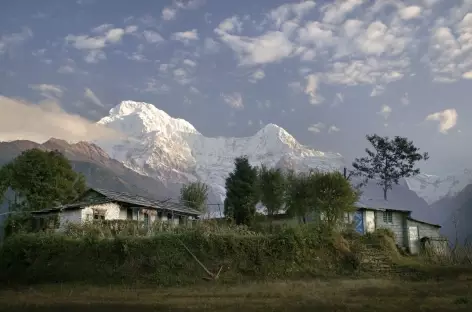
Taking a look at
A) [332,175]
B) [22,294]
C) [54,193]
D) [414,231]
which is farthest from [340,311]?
[54,193]

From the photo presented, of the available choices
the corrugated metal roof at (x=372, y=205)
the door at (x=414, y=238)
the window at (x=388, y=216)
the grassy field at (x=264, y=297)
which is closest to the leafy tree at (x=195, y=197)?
the corrugated metal roof at (x=372, y=205)

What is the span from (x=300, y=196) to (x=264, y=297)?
59.2 feet

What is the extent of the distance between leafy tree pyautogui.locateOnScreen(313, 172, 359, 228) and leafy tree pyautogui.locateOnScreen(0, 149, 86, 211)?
79.8 ft

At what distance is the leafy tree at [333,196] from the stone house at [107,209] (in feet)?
35.6

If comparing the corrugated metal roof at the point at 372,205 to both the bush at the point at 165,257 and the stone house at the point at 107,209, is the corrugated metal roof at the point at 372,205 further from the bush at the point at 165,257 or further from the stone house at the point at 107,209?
the stone house at the point at 107,209

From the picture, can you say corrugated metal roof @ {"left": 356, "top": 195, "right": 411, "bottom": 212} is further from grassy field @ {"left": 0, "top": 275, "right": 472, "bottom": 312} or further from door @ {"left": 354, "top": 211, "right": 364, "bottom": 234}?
grassy field @ {"left": 0, "top": 275, "right": 472, "bottom": 312}

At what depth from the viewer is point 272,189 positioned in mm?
42156

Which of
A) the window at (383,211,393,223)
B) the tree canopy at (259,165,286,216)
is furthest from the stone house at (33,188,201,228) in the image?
the window at (383,211,393,223)

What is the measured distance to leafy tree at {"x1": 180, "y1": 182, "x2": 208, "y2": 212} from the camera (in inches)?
2264

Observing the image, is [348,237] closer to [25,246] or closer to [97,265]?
[97,265]

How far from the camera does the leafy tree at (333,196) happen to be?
1220 inches

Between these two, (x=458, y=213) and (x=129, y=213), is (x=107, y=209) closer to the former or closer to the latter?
(x=129, y=213)

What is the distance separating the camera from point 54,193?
147ft

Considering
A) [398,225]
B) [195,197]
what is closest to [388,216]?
[398,225]
